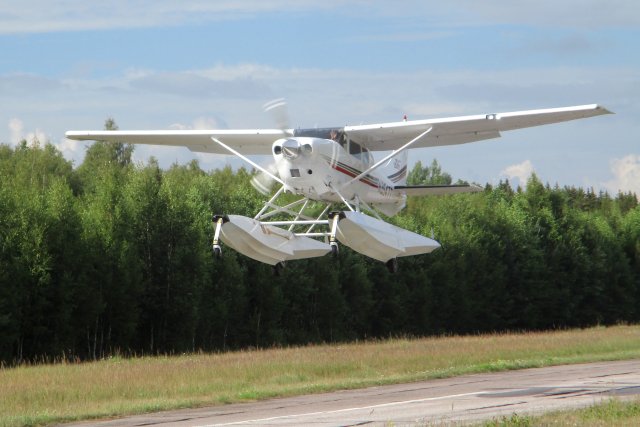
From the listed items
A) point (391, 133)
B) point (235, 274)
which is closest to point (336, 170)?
point (391, 133)

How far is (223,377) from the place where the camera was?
2206cm

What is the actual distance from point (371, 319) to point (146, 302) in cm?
1487

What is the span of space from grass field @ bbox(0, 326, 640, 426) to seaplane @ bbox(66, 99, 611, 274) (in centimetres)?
266

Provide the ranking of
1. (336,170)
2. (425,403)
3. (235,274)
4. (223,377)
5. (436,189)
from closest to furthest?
(425,403)
(336,170)
(223,377)
(436,189)
(235,274)

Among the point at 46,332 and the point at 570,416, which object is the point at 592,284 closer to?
the point at 46,332

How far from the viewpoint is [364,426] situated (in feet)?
43.4

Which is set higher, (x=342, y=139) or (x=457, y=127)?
(x=457, y=127)

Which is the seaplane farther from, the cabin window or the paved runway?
the paved runway

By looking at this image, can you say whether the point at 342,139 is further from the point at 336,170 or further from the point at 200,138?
the point at 200,138

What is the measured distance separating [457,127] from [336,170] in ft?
11.1

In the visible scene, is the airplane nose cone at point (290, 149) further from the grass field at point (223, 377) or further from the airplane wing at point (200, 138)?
the grass field at point (223, 377)

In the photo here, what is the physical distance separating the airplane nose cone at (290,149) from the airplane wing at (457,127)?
2.18 metres

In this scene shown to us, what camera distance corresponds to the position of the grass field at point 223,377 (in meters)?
17.5

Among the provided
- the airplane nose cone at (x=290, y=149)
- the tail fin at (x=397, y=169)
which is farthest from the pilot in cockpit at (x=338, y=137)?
the tail fin at (x=397, y=169)
